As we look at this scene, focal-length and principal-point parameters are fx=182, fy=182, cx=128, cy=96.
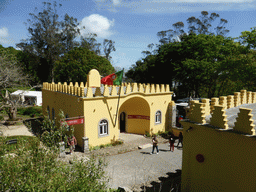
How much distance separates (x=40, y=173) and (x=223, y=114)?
589 cm

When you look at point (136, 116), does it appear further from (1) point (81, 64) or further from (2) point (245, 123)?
(1) point (81, 64)

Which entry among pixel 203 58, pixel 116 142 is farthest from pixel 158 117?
pixel 203 58

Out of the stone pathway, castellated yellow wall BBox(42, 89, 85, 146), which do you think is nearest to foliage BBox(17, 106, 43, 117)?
castellated yellow wall BBox(42, 89, 85, 146)

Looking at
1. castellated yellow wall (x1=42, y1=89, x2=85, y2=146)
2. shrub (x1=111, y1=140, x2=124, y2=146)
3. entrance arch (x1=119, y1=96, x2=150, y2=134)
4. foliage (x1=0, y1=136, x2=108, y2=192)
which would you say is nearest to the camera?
foliage (x1=0, y1=136, x2=108, y2=192)

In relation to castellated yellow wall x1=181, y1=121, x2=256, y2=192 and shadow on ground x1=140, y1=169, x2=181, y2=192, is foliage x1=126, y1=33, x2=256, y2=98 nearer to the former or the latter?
shadow on ground x1=140, y1=169, x2=181, y2=192

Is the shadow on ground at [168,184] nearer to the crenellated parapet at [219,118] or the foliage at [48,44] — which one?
the crenellated parapet at [219,118]

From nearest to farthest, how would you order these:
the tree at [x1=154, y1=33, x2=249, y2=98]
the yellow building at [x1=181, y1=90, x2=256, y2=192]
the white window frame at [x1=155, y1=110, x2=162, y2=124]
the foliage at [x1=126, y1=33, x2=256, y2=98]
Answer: the yellow building at [x1=181, y1=90, x2=256, y2=192], the white window frame at [x1=155, y1=110, x2=162, y2=124], the foliage at [x1=126, y1=33, x2=256, y2=98], the tree at [x1=154, y1=33, x2=249, y2=98]

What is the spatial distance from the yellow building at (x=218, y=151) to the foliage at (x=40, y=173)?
4.15 metres

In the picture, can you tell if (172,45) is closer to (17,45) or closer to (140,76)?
(140,76)

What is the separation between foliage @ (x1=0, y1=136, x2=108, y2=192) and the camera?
13.8 ft

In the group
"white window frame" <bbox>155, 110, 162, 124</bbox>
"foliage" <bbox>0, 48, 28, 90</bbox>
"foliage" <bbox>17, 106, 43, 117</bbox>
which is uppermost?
"foliage" <bbox>0, 48, 28, 90</bbox>

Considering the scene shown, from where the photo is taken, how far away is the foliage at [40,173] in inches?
165

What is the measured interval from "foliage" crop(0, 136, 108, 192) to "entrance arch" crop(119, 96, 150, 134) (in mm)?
13637

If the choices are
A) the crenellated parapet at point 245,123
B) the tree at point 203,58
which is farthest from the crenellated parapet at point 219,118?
the tree at point 203,58
